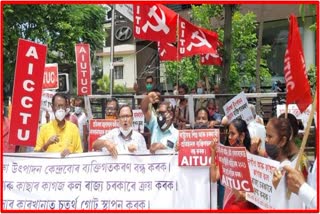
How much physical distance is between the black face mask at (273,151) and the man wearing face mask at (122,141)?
1.43m

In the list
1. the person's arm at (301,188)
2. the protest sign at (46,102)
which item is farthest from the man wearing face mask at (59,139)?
the person's arm at (301,188)

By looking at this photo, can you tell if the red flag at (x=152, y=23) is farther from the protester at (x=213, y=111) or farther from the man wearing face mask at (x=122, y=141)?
the man wearing face mask at (x=122, y=141)

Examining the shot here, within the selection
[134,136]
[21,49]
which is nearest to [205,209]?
[134,136]

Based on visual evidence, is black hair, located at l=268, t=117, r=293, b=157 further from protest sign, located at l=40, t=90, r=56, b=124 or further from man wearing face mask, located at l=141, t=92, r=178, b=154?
protest sign, located at l=40, t=90, r=56, b=124

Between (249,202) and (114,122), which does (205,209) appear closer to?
(249,202)

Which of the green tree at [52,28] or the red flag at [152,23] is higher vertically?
the green tree at [52,28]

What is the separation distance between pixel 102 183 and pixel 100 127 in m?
1.72

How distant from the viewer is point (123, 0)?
378 inches

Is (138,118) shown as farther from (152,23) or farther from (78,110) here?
(78,110)

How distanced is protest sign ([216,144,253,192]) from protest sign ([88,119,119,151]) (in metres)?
2.40

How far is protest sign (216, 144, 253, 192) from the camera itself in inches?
178

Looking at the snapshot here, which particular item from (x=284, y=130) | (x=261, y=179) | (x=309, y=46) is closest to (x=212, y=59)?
(x=261, y=179)

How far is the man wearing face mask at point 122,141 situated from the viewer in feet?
18.0

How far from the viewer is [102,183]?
5.43 m
